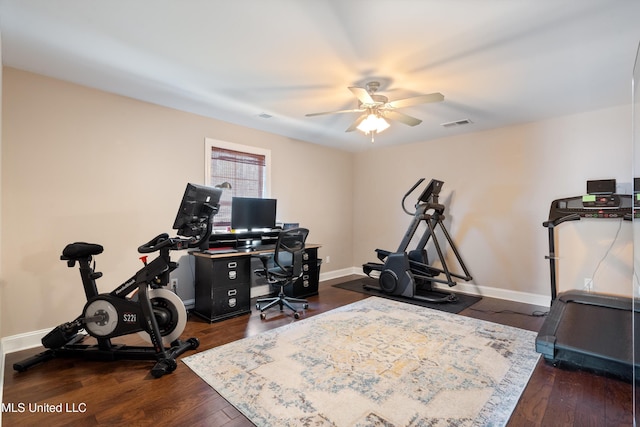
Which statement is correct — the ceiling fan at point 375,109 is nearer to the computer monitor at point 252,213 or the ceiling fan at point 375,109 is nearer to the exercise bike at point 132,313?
the computer monitor at point 252,213

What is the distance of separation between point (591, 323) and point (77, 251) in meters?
4.44

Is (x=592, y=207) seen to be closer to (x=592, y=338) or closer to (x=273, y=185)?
(x=592, y=338)

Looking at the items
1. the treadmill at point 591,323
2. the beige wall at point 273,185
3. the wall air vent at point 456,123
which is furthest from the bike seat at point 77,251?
the wall air vent at point 456,123

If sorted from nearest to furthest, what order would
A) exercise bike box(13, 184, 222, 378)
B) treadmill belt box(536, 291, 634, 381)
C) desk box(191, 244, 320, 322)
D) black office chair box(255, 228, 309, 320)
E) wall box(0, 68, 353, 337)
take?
1. treadmill belt box(536, 291, 634, 381)
2. exercise bike box(13, 184, 222, 378)
3. wall box(0, 68, 353, 337)
4. desk box(191, 244, 320, 322)
5. black office chair box(255, 228, 309, 320)

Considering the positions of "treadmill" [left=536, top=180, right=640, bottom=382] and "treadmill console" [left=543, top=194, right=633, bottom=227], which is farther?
"treadmill console" [left=543, top=194, right=633, bottom=227]

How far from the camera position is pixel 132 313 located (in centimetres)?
243

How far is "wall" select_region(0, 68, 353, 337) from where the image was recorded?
2.69 metres

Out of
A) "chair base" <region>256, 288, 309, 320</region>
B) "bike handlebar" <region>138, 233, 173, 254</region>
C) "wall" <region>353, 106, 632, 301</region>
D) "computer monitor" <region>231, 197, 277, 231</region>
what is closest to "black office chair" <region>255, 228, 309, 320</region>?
"chair base" <region>256, 288, 309, 320</region>

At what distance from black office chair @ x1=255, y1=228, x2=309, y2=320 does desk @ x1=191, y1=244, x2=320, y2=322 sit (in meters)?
0.20

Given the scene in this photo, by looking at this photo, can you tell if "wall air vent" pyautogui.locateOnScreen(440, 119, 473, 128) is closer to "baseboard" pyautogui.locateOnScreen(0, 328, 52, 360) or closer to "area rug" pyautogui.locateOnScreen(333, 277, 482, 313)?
"area rug" pyautogui.locateOnScreen(333, 277, 482, 313)

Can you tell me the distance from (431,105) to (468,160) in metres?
1.67

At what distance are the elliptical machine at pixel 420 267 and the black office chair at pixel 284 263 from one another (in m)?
1.43

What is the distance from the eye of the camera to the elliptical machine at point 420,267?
14.0 feet

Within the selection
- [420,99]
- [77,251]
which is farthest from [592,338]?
[77,251]
